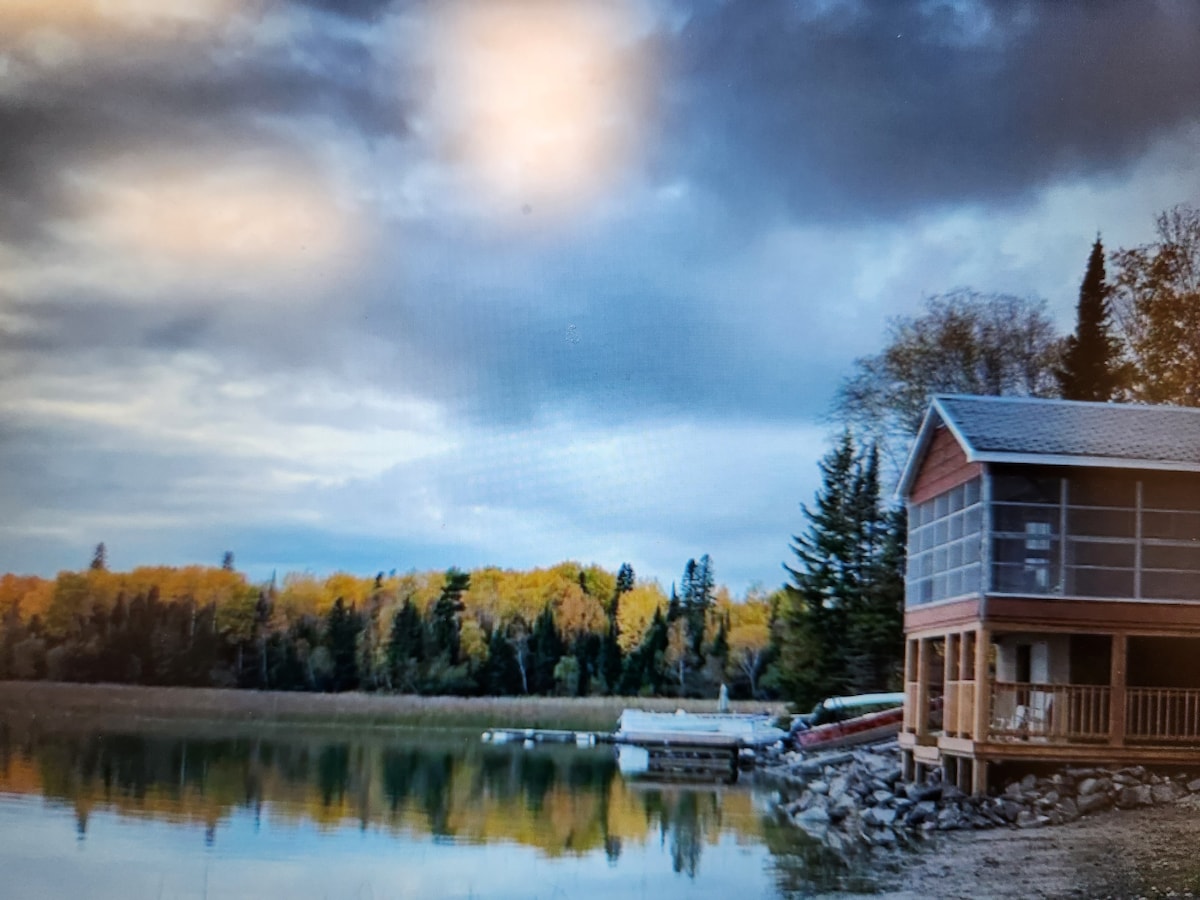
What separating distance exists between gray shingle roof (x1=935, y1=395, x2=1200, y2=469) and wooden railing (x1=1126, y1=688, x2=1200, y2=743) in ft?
4.93

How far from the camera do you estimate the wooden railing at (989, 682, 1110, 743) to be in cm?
853

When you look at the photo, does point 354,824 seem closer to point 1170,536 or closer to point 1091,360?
point 1170,536

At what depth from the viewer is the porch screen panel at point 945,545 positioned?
28.6 feet

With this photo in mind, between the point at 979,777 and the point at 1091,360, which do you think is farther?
the point at 1091,360

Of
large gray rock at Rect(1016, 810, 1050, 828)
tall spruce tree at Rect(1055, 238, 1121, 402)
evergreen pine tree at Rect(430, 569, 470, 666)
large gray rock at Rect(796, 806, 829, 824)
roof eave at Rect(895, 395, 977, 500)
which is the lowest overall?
large gray rock at Rect(796, 806, 829, 824)

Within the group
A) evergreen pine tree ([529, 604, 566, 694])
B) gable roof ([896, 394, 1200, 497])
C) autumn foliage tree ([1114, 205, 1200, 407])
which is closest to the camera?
gable roof ([896, 394, 1200, 497])

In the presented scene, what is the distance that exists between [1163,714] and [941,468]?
216 centimetres

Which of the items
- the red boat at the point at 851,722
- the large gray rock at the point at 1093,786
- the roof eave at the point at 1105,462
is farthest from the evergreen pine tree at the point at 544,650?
the large gray rock at the point at 1093,786

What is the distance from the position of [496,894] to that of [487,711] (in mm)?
3291

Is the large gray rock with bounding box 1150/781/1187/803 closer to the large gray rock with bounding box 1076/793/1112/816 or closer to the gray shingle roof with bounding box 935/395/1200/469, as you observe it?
the large gray rock with bounding box 1076/793/1112/816

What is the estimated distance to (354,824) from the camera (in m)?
8.93

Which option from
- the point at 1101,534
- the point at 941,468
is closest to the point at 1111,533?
the point at 1101,534

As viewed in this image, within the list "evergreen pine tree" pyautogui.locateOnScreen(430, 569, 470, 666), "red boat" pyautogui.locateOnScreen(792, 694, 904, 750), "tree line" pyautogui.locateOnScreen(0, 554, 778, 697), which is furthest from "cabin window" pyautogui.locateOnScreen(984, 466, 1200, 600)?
"evergreen pine tree" pyautogui.locateOnScreen(430, 569, 470, 666)

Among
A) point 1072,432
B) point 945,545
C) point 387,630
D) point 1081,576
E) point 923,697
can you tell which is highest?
point 1072,432
